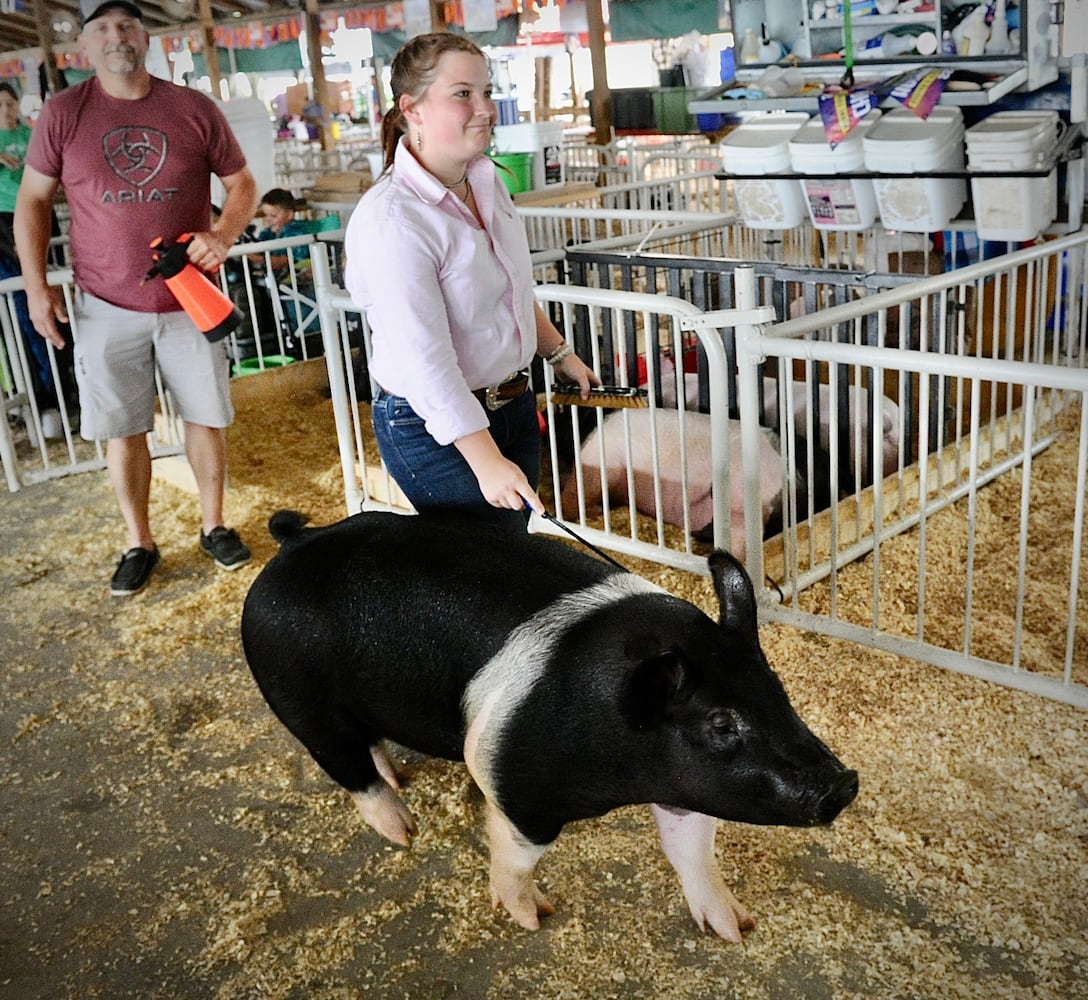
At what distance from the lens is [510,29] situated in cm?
1617

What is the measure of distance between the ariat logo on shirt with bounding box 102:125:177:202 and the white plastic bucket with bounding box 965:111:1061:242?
3204 millimetres

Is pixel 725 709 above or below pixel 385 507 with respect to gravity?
above

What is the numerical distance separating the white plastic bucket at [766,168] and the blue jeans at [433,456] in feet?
10.8

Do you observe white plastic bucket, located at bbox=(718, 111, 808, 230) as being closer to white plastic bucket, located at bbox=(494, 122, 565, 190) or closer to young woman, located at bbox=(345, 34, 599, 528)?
white plastic bucket, located at bbox=(494, 122, 565, 190)

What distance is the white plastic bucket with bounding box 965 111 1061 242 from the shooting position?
4648 mm

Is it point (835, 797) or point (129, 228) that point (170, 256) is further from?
point (835, 797)

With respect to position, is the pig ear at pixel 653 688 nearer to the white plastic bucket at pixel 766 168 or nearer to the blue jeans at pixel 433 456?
the blue jeans at pixel 433 456

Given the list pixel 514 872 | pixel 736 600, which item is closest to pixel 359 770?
pixel 514 872

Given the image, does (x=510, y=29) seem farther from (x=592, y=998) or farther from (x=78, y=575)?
(x=592, y=998)

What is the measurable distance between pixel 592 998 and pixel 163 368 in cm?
271

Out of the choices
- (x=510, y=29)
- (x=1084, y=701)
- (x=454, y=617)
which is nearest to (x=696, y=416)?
(x=1084, y=701)

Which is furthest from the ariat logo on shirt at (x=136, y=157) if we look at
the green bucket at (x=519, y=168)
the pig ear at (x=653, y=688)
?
the green bucket at (x=519, y=168)

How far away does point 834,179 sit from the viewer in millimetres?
5215

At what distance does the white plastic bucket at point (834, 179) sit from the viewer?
16.6 feet
